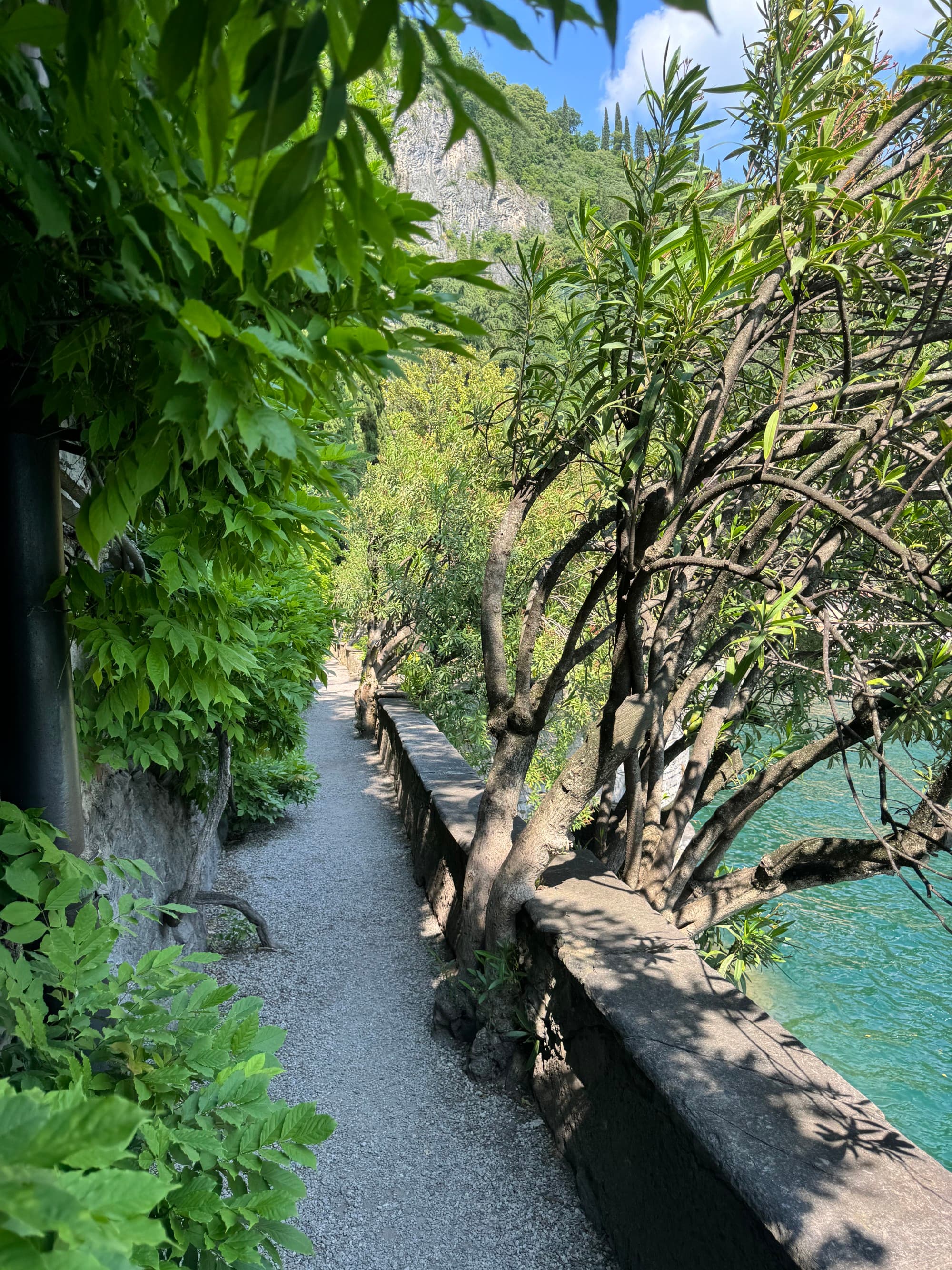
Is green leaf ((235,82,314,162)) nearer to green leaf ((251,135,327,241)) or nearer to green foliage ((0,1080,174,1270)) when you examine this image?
green leaf ((251,135,327,241))

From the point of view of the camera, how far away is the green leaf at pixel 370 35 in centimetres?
54

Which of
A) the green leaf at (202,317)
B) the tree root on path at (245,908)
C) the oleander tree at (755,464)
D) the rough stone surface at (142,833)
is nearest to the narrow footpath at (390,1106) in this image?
the tree root on path at (245,908)

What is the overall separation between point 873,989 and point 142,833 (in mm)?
7703

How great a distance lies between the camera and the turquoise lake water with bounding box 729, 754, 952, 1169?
22.4 feet

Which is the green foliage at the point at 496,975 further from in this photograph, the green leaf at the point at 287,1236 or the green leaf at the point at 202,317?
the green leaf at the point at 202,317

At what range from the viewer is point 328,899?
6434mm

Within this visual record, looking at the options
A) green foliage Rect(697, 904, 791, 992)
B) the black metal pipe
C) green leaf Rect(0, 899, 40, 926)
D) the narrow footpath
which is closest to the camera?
green leaf Rect(0, 899, 40, 926)

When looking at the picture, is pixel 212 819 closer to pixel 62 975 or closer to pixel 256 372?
pixel 62 975

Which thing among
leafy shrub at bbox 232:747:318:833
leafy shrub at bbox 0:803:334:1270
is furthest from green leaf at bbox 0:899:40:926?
leafy shrub at bbox 232:747:318:833

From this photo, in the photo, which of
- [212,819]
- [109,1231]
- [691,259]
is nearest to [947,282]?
[691,259]

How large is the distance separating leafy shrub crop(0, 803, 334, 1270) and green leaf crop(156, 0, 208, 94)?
4.15ft

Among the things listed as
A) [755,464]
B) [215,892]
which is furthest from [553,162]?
[215,892]

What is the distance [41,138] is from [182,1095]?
1.56 metres

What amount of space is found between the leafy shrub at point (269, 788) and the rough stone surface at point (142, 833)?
226cm
